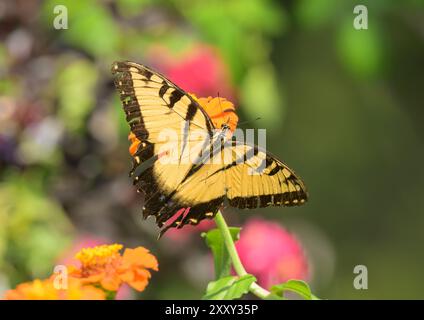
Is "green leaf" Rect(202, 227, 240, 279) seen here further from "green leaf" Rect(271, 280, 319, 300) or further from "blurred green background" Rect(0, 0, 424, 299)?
"blurred green background" Rect(0, 0, 424, 299)

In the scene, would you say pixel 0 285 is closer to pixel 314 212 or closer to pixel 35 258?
pixel 35 258

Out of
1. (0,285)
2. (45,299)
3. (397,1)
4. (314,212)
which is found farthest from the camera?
(314,212)

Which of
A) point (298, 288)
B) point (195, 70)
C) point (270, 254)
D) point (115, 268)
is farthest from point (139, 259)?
point (195, 70)

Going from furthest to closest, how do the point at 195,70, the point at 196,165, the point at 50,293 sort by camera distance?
the point at 195,70 → the point at 196,165 → the point at 50,293

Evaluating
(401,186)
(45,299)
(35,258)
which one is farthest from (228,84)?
(401,186)

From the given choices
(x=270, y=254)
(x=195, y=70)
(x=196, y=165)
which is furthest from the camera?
(x=195, y=70)

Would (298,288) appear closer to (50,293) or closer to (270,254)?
(50,293)

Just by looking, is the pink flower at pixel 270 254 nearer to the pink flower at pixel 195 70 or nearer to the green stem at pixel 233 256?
the pink flower at pixel 195 70
